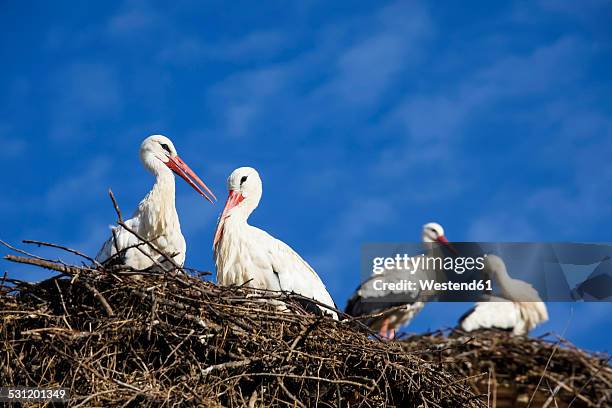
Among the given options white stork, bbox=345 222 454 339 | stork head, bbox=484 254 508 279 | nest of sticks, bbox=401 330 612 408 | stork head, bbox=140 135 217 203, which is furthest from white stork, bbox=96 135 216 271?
stork head, bbox=484 254 508 279

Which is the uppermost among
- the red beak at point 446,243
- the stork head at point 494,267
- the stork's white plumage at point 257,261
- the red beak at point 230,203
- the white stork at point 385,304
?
the red beak at point 446,243

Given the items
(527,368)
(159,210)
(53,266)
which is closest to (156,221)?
(159,210)

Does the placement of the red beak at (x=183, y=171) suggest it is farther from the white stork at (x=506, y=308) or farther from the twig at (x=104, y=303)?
the white stork at (x=506, y=308)

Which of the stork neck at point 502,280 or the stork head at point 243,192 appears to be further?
the stork neck at point 502,280

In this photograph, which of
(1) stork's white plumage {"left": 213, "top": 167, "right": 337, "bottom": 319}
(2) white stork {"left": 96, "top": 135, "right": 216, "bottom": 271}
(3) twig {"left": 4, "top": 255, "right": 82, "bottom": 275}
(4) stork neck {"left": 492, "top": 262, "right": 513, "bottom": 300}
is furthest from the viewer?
(4) stork neck {"left": 492, "top": 262, "right": 513, "bottom": 300}

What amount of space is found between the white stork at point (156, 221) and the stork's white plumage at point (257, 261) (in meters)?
0.26

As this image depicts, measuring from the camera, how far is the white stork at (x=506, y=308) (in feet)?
37.3

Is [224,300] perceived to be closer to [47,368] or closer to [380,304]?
[47,368]

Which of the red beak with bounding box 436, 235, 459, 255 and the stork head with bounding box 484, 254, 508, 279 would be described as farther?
the red beak with bounding box 436, 235, 459, 255

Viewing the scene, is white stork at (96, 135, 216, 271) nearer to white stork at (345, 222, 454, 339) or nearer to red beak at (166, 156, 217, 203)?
red beak at (166, 156, 217, 203)

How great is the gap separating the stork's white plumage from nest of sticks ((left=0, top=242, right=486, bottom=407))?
1279 millimetres

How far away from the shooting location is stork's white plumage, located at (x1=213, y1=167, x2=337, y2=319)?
7262mm

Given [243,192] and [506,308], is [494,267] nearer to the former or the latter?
[506,308]

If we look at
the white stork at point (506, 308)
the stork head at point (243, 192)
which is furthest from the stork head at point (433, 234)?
the stork head at point (243, 192)
